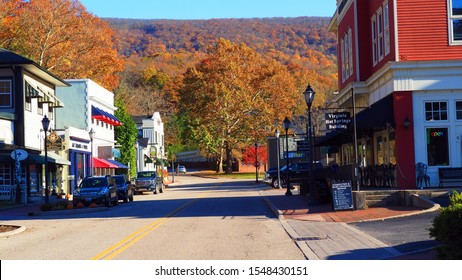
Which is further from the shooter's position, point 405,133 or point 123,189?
point 123,189

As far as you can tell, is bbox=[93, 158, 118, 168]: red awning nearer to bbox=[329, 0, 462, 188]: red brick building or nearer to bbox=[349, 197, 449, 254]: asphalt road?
bbox=[329, 0, 462, 188]: red brick building

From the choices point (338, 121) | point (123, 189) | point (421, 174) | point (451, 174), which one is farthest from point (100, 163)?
point (451, 174)

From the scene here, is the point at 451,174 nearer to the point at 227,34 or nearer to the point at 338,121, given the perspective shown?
the point at 338,121

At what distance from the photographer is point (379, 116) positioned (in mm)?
27203

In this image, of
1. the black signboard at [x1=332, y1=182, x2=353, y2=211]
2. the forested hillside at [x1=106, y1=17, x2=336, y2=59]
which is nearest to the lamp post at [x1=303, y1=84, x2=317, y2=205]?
the black signboard at [x1=332, y1=182, x2=353, y2=211]

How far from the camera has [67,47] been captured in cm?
7025

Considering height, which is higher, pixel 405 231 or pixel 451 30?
pixel 451 30

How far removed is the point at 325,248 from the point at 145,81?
10429 centimetres

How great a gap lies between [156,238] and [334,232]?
15.4 feet

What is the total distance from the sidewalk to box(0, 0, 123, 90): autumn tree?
46184mm

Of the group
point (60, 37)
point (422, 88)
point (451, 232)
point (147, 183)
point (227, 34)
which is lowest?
point (147, 183)

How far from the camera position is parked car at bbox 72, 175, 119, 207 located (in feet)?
116

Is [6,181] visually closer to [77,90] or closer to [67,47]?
[77,90]

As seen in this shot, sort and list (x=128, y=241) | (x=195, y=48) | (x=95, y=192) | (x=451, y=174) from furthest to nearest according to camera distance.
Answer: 1. (x=195, y=48)
2. (x=95, y=192)
3. (x=451, y=174)
4. (x=128, y=241)
